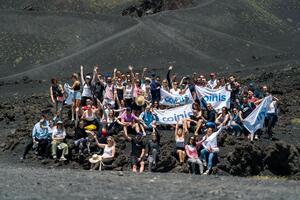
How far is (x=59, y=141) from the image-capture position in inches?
884

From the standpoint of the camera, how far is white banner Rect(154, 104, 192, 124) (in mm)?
23984

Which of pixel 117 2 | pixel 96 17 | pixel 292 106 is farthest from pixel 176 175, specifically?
pixel 117 2

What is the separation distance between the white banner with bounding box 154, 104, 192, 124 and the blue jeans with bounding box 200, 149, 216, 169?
3703 mm

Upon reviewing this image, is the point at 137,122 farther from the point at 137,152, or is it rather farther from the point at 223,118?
the point at 223,118

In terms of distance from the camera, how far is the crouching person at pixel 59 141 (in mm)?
22359

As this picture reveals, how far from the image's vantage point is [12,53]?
198 ft

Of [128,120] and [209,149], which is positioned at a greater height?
[128,120]

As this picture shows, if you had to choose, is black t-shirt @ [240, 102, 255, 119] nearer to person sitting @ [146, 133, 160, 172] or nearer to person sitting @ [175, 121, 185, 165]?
person sitting @ [175, 121, 185, 165]

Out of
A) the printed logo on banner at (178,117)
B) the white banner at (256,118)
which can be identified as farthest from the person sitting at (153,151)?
the white banner at (256,118)

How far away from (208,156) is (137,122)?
10.9 feet

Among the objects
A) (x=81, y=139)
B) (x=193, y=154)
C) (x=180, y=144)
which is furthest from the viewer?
(x=81, y=139)

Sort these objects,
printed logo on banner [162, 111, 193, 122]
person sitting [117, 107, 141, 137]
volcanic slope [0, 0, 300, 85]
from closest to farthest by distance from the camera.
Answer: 1. person sitting [117, 107, 141, 137]
2. printed logo on banner [162, 111, 193, 122]
3. volcanic slope [0, 0, 300, 85]

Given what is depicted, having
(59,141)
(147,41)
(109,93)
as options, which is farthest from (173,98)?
(147,41)

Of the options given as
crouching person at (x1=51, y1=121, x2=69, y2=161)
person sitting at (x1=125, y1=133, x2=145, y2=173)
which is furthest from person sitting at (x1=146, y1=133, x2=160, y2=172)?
crouching person at (x1=51, y1=121, x2=69, y2=161)
